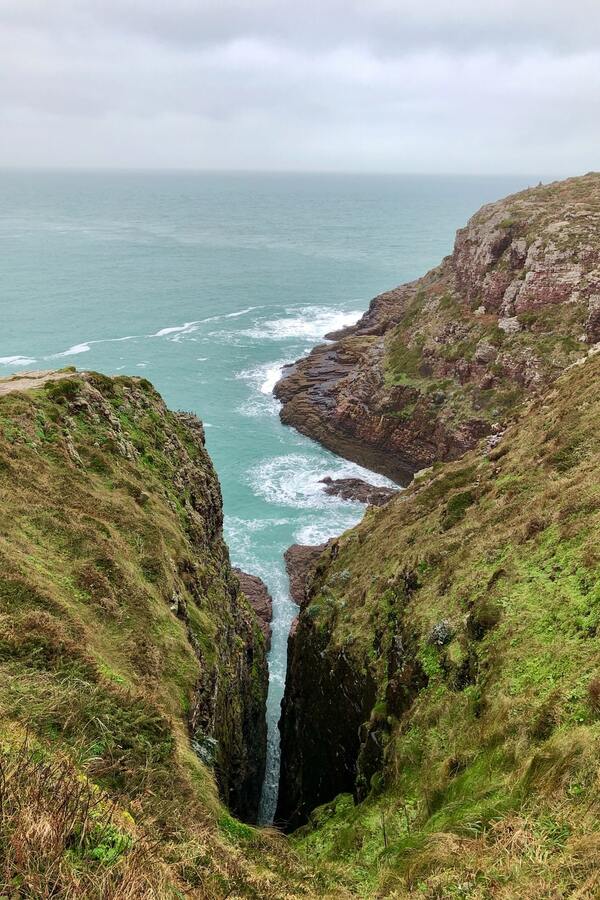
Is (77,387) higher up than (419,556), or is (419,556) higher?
(77,387)

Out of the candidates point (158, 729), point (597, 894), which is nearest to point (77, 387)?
point (158, 729)

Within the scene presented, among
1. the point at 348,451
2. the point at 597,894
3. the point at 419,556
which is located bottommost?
the point at 348,451

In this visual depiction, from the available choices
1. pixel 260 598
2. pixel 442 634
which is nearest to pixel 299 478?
pixel 260 598

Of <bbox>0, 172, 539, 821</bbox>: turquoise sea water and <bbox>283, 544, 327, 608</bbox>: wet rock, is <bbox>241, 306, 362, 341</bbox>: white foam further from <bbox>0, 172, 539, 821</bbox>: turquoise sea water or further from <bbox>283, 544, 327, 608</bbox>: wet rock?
<bbox>283, 544, 327, 608</bbox>: wet rock

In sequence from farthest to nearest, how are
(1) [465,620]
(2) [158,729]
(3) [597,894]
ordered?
(1) [465,620] → (2) [158,729] → (3) [597,894]

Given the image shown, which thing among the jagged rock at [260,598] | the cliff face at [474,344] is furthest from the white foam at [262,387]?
the jagged rock at [260,598]

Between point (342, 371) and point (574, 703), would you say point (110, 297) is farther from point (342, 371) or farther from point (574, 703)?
point (574, 703)

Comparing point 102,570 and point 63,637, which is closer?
point 63,637
